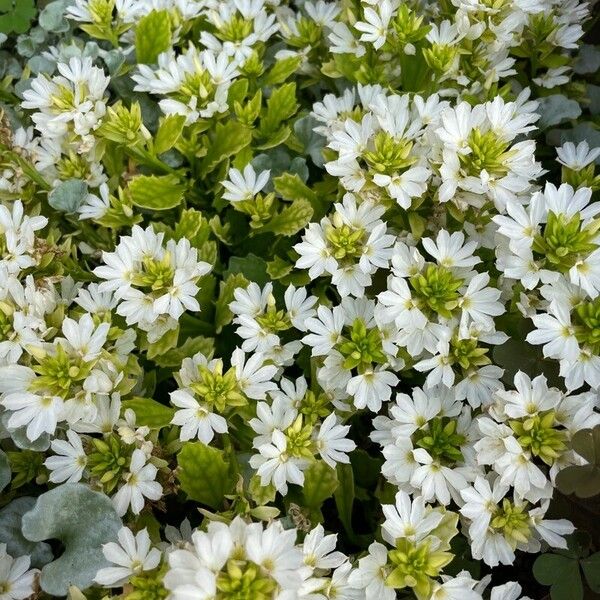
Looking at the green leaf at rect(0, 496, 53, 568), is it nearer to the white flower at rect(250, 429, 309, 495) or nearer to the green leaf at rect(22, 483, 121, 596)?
the green leaf at rect(22, 483, 121, 596)

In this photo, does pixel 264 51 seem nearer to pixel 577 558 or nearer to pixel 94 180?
pixel 94 180

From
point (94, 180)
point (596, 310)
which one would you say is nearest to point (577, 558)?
point (596, 310)

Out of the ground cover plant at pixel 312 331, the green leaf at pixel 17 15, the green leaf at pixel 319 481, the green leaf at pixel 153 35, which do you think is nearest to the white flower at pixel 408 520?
the ground cover plant at pixel 312 331

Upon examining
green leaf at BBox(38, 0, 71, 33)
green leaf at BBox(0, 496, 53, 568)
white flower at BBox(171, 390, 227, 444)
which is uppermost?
green leaf at BBox(38, 0, 71, 33)

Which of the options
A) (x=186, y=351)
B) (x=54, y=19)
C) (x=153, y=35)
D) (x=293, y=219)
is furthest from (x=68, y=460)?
(x=54, y=19)

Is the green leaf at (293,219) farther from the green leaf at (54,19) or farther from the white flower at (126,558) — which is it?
the green leaf at (54,19)

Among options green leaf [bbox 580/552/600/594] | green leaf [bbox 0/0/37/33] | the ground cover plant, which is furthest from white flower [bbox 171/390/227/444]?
green leaf [bbox 0/0/37/33]
